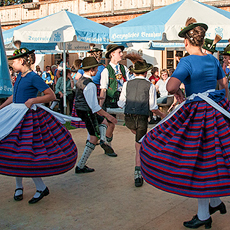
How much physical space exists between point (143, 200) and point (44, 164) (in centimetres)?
117

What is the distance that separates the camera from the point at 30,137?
3.58 m

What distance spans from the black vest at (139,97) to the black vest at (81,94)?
2.09 feet

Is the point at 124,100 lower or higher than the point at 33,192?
higher

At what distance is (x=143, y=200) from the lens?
3.87m

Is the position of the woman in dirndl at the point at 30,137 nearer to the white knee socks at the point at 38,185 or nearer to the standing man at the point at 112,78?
the white knee socks at the point at 38,185

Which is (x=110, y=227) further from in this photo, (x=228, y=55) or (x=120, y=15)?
(x=120, y=15)

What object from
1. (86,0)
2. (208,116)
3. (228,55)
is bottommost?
(208,116)

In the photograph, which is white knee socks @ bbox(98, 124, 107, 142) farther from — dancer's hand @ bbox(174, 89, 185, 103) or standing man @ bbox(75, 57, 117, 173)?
dancer's hand @ bbox(174, 89, 185, 103)

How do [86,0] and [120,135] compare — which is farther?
[86,0]

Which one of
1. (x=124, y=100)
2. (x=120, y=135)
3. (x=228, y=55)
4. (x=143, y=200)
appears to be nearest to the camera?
(x=143, y=200)

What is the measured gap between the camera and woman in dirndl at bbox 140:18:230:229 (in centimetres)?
278

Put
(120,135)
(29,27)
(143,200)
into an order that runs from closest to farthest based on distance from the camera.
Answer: (143,200) → (120,135) → (29,27)

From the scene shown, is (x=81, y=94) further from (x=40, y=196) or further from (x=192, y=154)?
(x=192, y=154)

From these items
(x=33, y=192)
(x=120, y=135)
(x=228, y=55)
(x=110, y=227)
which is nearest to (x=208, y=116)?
(x=110, y=227)
